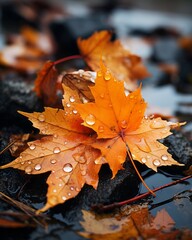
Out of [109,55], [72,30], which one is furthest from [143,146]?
[72,30]

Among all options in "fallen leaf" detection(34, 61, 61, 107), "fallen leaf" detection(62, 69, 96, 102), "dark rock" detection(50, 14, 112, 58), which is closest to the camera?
"fallen leaf" detection(62, 69, 96, 102)

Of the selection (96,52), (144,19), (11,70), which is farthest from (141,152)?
(144,19)

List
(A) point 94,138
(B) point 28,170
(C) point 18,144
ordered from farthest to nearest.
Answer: (C) point 18,144 → (A) point 94,138 → (B) point 28,170

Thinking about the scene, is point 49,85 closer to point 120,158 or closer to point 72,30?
point 120,158

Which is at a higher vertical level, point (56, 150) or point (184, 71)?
point (56, 150)

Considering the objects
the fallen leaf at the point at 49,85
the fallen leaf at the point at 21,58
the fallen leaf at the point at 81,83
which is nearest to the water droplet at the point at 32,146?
the fallen leaf at the point at 81,83

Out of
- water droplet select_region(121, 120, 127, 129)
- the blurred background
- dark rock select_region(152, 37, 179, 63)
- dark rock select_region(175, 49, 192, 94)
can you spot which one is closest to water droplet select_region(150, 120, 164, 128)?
water droplet select_region(121, 120, 127, 129)

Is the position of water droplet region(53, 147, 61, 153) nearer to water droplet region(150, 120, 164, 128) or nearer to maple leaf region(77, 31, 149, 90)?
water droplet region(150, 120, 164, 128)

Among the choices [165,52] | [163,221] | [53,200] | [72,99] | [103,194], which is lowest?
[165,52]
